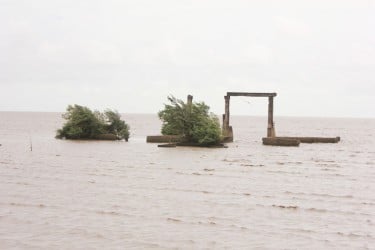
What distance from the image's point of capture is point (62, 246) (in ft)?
35.6

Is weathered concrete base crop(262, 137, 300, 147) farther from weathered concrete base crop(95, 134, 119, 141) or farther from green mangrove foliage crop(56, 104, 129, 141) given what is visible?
weathered concrete base crop(95, 134, 119, 141)

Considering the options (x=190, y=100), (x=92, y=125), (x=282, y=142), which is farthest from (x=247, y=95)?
(x=92, y=125)

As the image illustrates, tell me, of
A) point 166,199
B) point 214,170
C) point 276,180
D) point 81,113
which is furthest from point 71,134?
point 166,199

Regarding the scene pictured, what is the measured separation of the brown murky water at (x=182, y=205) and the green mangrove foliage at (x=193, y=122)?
389 inches

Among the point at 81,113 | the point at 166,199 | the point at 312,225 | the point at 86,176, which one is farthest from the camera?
the point at 81,113

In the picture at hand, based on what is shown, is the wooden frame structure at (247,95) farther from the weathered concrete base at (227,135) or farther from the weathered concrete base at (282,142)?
the weathered concrete base at (282,142)

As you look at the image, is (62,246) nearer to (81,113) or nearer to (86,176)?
(86,176)

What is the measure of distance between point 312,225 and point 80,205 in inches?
237

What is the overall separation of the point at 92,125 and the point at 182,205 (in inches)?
1197

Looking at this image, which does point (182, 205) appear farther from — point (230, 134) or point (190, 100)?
point (230, 134)

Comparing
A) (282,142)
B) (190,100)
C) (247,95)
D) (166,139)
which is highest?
(247,95)

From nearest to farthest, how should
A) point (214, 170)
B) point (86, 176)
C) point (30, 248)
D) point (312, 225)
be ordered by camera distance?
point (30, 248), point (312, 225), point (86, 176), point (214, 170)

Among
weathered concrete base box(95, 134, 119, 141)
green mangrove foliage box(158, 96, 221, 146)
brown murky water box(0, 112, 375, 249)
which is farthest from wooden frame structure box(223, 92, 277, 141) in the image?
brown murky water box(0, 112, 375, 249)

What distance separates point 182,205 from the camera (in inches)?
605
